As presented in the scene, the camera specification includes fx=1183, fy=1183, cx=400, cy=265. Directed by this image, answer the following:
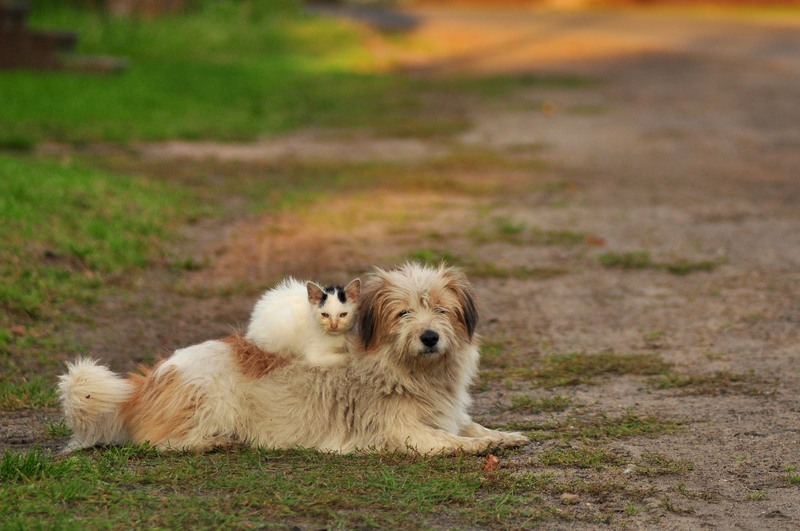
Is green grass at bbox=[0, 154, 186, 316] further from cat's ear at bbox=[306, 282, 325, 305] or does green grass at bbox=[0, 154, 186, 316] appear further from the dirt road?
cat's ear at bbox=[306, 282, 325, 305]

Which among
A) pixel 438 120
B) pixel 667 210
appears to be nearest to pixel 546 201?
pixel 667 210

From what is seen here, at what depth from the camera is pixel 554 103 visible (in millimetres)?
18844

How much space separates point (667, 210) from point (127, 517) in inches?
315

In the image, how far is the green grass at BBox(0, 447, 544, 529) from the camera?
4.91 meters

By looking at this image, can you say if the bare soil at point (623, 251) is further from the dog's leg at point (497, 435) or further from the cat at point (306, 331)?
the cat at point (306, 331)

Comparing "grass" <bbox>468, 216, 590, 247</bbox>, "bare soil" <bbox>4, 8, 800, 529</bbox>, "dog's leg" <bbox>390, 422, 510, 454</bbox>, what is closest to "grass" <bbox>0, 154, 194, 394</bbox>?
"bare soil" <bbox>4, 8, 800, 529</bbox>

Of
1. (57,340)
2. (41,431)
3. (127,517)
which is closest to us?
(127,517)

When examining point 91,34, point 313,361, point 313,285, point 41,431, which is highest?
point 91,34

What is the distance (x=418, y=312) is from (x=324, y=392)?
0.62 meters

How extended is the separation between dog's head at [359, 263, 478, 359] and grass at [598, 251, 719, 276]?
4071 millimetres

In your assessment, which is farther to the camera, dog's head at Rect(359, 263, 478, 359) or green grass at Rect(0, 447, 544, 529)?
dog's head at Rect(359, 263, 478, 359)

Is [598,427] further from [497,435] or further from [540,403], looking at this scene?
[497,435]

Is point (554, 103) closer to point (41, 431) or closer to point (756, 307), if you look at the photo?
point (756, 307)

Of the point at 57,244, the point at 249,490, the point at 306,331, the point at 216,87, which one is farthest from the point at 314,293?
the point at 216,87
